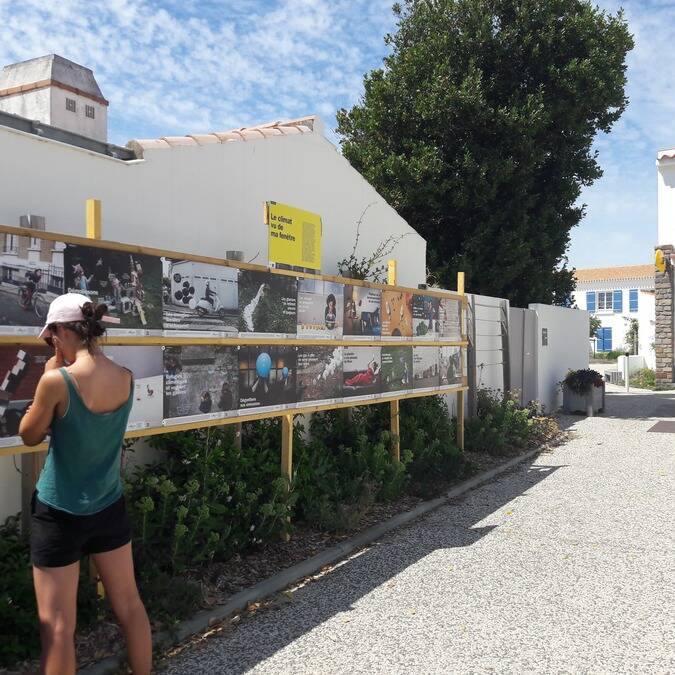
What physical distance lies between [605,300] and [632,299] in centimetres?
207

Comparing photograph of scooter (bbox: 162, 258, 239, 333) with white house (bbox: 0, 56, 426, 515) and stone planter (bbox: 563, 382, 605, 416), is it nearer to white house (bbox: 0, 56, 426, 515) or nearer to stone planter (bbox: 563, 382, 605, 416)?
white house (bbox: 0, 56, 426, 515)

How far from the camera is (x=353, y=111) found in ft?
49.3

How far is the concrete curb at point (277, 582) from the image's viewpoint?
3.90 metres

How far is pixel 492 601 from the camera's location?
15.6 feet

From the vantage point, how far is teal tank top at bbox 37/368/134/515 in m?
3.02

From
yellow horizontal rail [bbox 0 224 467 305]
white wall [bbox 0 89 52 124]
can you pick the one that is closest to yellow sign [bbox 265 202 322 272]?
yellow horizontal rail [bbox 0 224 467 305]

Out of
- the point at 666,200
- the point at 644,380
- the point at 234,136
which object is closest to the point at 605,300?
the point at 666,200

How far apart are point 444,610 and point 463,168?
34.5 feet

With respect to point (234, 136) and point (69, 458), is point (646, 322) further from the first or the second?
point (69, 458)

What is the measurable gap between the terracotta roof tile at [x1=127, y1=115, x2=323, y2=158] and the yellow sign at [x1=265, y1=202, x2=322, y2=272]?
83 centimetres

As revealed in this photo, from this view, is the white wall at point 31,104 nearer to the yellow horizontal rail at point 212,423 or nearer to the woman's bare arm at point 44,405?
the yellow horizontal rail at point 212,423

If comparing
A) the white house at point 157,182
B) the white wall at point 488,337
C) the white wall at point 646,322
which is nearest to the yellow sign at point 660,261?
→ the white wall at point 488,337

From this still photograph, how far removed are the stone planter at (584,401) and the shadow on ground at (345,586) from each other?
7.38 m

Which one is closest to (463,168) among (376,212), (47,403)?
(376,212)
